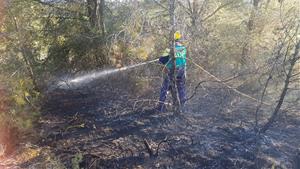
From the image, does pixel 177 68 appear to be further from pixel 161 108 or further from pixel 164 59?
pixel 161 108

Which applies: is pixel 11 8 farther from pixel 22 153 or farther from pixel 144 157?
pixel 144 157

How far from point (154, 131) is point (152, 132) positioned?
0.21ft

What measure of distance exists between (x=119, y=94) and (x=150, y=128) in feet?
6.71

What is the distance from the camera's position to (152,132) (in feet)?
21.5

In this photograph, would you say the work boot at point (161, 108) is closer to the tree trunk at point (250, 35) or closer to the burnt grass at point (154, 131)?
the burnt grass at point (154, 131)

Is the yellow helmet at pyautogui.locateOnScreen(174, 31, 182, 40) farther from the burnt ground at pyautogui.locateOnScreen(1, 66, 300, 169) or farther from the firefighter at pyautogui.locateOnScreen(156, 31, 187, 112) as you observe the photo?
the burnt ground at pyautogui.locateOnScreen(1, 66, 300, 169)

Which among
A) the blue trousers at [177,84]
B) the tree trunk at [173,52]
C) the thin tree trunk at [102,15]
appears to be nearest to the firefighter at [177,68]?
the blue trousers at [177,84]

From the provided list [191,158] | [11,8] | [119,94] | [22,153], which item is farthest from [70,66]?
[191,158]

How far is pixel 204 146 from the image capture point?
6.12 metres

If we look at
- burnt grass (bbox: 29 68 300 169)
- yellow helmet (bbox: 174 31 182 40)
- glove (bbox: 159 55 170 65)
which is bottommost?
burnt grass (bbox: 29 68 300 169)

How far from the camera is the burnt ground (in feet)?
18.6

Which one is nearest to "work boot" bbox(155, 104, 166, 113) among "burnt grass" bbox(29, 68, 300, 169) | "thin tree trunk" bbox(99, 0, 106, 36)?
"burnt grass" bbox(29, 68, 300, 169)

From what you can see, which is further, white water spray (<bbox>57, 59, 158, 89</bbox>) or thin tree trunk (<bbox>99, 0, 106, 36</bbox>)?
white water spray (<bbox>57, 59, 158, 89</bbox>)

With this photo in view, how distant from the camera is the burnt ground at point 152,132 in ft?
18.6
